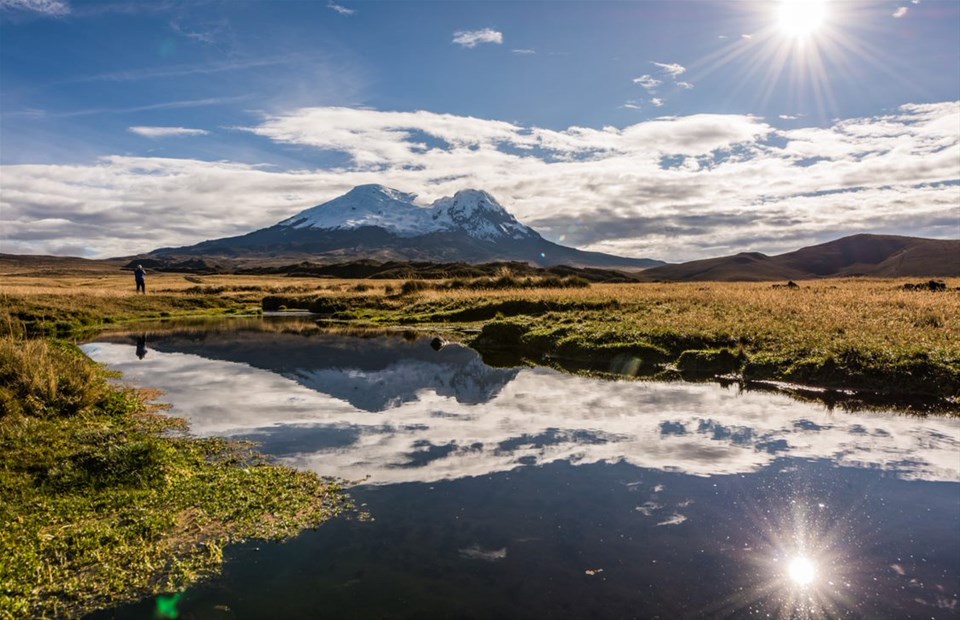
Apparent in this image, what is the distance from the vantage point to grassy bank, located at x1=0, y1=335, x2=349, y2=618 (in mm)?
9688

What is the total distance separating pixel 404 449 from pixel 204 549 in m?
6.90

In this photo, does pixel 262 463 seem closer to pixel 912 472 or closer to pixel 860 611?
pixel 860 611

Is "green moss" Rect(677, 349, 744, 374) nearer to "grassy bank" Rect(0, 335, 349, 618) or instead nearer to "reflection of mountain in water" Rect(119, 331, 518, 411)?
"reflection of mountain in water" Rect(119, 331, 518, 411)

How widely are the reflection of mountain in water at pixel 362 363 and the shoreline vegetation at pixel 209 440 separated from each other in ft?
13.2

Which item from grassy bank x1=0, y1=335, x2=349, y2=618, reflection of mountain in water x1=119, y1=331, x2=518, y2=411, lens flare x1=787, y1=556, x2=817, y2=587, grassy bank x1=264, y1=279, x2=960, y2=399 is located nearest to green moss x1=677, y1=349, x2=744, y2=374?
grassy bank x1=264, y1=279, x2=960, y2=399

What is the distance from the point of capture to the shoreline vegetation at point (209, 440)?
10.3m

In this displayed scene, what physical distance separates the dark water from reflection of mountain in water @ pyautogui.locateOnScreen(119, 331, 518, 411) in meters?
0.52

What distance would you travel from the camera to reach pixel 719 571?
10.2 meters

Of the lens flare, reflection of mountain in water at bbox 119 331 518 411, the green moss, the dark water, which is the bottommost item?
the lens flare

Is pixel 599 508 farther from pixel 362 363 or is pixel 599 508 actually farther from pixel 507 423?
pixel 362 363

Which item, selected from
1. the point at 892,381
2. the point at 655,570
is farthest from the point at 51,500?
the point at 892,381

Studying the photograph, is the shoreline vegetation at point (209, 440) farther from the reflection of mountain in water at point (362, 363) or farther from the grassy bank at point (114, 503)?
the reflection of mountain in water at point (362, 363)

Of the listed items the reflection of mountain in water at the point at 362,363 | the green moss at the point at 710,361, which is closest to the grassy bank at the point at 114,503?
the reflection of mountain in water at the point at 362,363

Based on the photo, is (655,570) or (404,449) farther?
(404,449)
